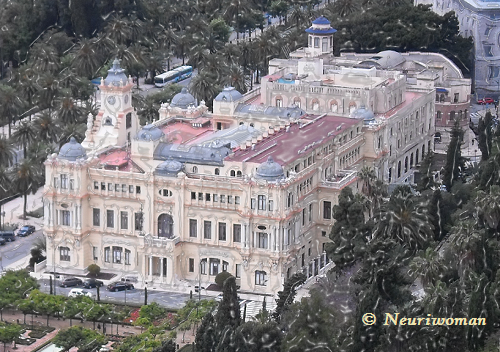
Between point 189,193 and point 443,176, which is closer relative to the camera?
point 189,193

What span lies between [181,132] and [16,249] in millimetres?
22382

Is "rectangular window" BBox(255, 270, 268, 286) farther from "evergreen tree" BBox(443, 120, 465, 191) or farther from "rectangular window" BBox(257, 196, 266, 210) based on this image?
"evergreen tree" BBox(443, 120, 465, 191)

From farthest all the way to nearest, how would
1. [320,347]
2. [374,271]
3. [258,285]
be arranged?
[258,285] → [374,271] → [320,347]

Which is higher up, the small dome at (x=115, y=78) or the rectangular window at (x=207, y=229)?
the small dome at (x=115, y=78)

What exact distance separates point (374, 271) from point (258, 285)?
2004 cm

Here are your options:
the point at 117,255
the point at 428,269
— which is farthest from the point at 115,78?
the point at 428,269

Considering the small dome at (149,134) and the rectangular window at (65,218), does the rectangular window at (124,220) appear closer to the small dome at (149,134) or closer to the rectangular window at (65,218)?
the rectangular window at (65,218)

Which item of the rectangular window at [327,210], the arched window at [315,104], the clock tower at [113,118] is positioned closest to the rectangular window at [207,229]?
the rectangular window at [327,210]

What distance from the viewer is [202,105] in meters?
188

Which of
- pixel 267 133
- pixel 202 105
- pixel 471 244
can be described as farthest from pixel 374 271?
pixel 202 105

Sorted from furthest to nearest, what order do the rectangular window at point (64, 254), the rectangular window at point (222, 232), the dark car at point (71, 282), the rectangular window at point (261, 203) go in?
the rectangular window at point (64, 254)
the dark car at point (71, 282)
the rectangular window at point (222, 232)
the rectangular window at point (261, 203)

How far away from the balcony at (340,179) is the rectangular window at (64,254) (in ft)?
90.6

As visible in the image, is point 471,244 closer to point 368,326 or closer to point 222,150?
point 368,326

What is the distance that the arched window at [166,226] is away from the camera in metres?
164
